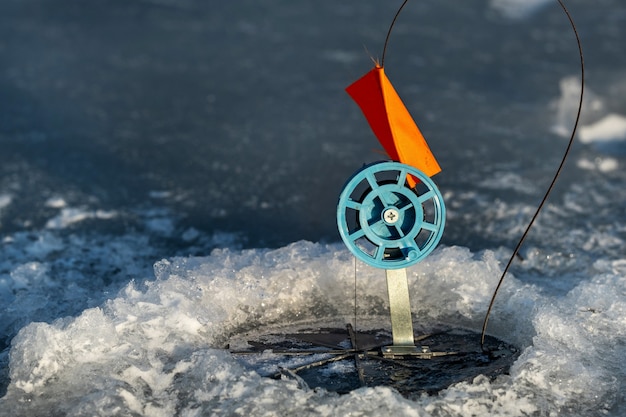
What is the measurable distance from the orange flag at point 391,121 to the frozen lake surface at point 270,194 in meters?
0.20

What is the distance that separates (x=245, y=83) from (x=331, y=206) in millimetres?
1908

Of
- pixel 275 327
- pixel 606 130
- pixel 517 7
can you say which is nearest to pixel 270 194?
pixel 275 327

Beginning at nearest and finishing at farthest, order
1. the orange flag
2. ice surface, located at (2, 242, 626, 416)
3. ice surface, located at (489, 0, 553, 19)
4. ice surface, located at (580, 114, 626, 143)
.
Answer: ice surface, located at (2, 242, 626, 416)
the orange flag
ice surface, located at (580, 114, 626, 143)
ice surface, located at (489, 0, 553, 19)

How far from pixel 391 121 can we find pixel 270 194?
216cm

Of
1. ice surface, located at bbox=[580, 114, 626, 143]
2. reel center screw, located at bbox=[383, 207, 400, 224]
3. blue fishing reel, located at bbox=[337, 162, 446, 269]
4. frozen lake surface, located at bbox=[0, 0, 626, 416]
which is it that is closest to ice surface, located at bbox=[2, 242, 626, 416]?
frozen lake surface, located at bbox=[0, 0, 626, 416]

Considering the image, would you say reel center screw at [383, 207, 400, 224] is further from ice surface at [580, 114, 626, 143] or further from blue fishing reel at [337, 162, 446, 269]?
ice surface at [580, 114, 626, 143]

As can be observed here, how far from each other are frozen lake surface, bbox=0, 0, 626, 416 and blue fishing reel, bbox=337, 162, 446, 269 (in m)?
0.27

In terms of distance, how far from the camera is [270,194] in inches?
189

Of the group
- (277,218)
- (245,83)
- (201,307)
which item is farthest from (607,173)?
(201,307)

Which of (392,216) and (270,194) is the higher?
(392,216)

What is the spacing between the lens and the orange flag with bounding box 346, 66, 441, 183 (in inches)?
107

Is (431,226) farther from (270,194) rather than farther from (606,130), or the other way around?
(606,130)

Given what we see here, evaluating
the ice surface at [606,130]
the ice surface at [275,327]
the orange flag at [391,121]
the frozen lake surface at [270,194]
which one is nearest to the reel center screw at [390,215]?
the orange flag at [391,121]

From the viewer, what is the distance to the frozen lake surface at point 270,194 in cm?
277
